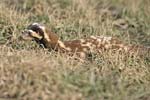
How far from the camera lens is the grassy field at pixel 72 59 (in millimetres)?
4453

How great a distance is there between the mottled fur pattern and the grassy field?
15 centimetres

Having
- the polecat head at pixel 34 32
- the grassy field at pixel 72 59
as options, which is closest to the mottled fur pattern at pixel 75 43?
the polecat head at pixel 34 32

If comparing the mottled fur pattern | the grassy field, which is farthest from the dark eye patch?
the grassy field

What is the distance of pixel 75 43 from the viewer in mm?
6059

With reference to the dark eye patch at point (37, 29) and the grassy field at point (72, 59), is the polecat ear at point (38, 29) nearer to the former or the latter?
the dark eye patch at point (37, 29)

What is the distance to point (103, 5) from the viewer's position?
812cm

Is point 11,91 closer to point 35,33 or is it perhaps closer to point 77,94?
point 77,94

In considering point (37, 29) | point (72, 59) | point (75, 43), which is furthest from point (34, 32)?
point (72, 59)

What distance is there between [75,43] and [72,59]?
806 millimetres

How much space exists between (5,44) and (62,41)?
73cm

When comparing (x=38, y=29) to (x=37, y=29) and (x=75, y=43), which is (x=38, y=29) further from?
(x=75, y=43)

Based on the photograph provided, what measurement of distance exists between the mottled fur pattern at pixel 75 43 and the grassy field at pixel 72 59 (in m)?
0.15

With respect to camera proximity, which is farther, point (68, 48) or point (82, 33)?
point (82, 33)

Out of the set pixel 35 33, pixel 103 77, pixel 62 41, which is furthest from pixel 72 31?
pixel 103 77
